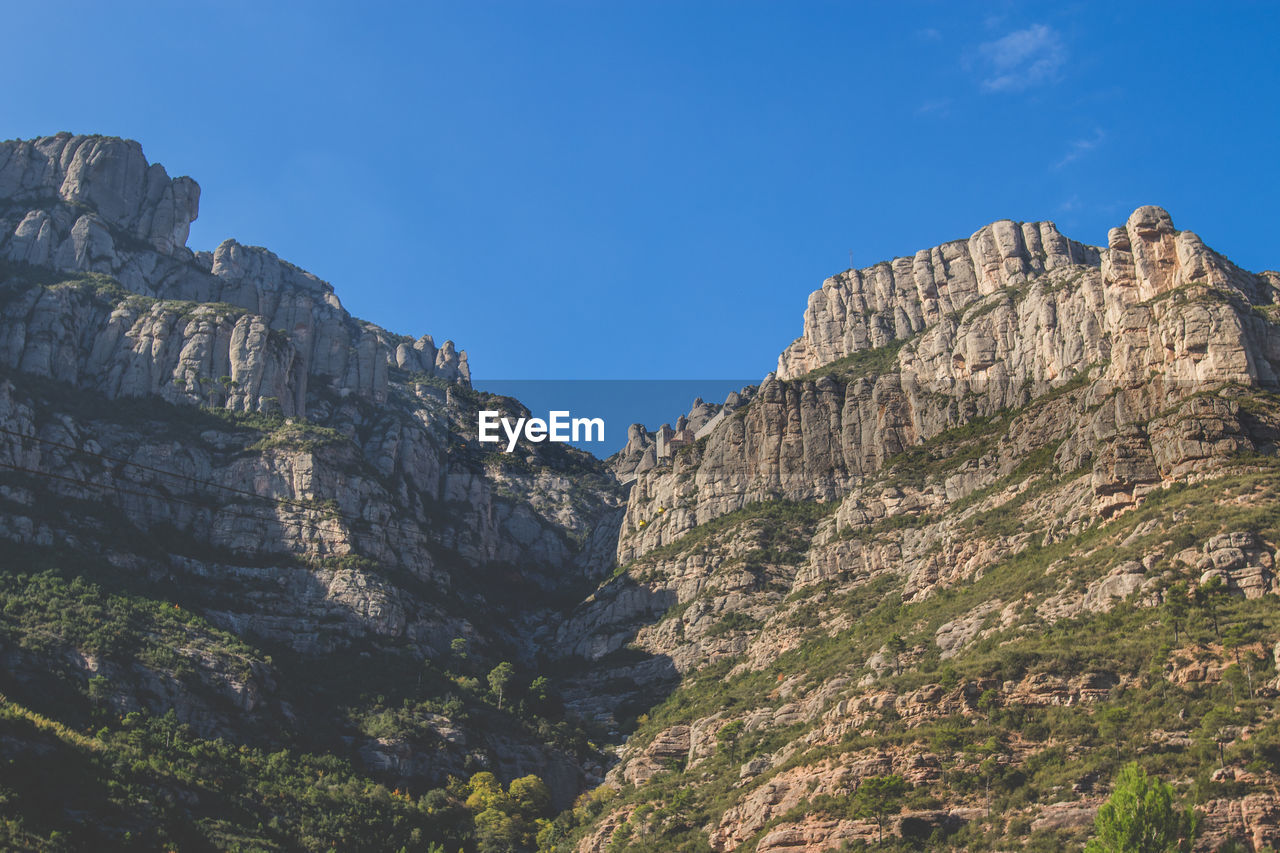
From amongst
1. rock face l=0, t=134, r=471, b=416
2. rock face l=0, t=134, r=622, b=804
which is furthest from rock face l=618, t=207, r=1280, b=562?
rock face l=0, t=134, r=471, b=416

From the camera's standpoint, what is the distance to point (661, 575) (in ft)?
465

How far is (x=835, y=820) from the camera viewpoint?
71625 mm

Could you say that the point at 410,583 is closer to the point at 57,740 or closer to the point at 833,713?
the point at 57,740

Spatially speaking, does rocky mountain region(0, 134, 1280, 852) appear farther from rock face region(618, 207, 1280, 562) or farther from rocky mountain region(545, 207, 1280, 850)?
rock face region(618, 207, 1280, 562)

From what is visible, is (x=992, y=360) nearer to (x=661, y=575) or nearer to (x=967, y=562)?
(x=967, y=562)

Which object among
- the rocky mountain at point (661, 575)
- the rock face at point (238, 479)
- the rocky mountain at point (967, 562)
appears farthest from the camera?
the rock face at point (238, 479)

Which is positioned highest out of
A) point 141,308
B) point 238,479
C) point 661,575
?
point 141,308

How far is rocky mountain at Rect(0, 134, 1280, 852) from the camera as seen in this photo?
74.2 m

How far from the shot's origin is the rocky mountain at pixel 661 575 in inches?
2923

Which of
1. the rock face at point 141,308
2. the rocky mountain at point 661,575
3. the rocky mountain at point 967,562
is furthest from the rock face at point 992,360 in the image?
the rock face at point 141,308

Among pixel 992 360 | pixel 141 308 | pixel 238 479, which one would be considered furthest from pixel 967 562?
pixel 141 308

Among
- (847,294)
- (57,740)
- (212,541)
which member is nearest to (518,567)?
(212,541)

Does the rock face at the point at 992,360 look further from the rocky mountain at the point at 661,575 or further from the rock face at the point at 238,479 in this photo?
the rock face at the point at 238,479

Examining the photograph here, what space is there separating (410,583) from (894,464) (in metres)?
55.2
